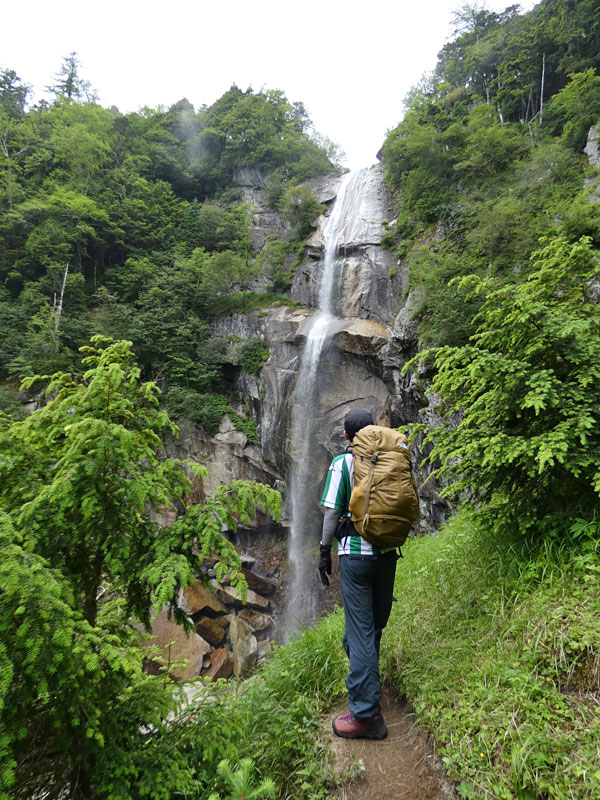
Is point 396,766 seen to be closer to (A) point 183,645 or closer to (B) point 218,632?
(A) point 183,645

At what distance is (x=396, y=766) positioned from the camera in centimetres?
203

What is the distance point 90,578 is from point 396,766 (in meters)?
2.09

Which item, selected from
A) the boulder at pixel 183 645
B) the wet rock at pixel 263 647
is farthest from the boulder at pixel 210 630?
the wet rock at pixel 263 647

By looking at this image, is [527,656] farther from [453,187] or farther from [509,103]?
[509,103]

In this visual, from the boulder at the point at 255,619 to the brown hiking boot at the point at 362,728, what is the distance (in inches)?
398

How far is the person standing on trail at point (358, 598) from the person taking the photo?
221 centimetres

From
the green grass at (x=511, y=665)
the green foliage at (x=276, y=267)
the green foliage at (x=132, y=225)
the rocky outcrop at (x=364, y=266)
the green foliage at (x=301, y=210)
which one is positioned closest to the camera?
the green grass at (x=511, y=665)

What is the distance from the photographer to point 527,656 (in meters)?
2.13

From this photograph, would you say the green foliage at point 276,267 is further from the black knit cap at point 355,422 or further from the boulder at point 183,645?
the black knit cap at point 355,422

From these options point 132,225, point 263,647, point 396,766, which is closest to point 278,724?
point 396,766

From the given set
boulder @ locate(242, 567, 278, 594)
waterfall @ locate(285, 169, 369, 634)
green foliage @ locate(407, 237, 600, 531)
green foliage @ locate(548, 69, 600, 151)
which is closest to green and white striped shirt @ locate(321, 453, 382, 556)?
green foliage @ locate(407, 237, 600, 531)

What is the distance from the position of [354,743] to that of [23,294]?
18972 millimetres

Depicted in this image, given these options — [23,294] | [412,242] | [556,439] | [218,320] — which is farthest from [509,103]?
[23,294]

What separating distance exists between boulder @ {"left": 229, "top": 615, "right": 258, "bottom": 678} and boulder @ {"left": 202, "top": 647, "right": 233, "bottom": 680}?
22cm
